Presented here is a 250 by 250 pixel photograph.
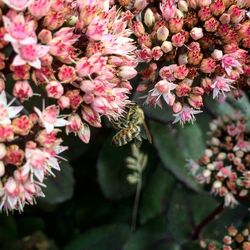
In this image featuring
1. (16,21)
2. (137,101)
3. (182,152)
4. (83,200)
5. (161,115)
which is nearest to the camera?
(16,21)

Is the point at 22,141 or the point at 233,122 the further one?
the point at 233,122

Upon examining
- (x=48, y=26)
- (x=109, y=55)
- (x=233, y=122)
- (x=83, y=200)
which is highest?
(x=48, y=26)

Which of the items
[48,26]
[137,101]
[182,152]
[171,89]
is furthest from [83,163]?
[48,26]

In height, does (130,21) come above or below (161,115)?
above

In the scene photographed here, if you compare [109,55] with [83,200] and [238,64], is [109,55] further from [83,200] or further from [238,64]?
[83,200]

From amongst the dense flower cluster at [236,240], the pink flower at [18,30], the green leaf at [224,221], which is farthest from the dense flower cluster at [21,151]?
the green leaf at [224,221]

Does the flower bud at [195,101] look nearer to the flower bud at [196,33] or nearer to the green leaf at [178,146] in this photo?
the flower bud at [196,33]

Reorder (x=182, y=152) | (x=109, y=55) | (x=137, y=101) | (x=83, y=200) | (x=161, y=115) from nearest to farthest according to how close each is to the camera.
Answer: (x=109, y=55)
(x=137, y=101)
(x=161, y=115)
(x=182, y=152)
(x=83, y=200)

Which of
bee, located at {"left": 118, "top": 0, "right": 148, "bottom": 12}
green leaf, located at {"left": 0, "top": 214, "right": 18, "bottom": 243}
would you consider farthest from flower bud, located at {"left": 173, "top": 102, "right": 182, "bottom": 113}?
green leaf, located at {"left": 0, "top": 214, "right": 18, "bottom": 243}
